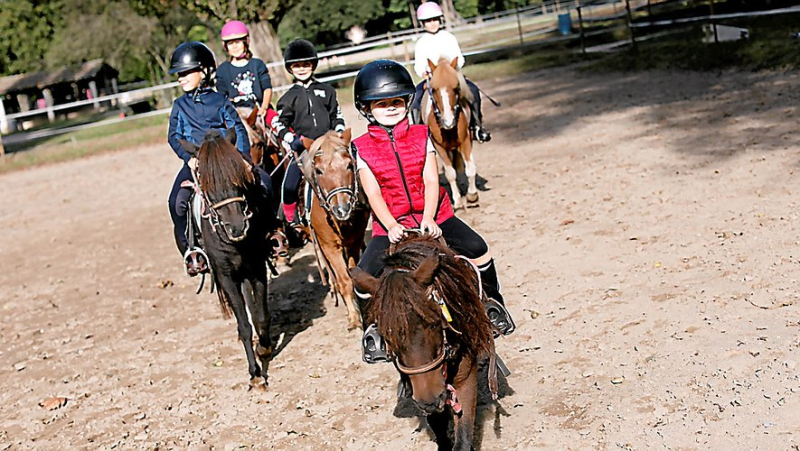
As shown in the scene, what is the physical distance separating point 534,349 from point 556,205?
4.32m

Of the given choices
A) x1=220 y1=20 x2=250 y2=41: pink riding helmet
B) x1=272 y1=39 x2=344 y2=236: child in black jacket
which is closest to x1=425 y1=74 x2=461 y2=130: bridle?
x1=272 y1=39 x2=344 y2=236: child in black jacket

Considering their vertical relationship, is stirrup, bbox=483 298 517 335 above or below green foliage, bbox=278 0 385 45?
below

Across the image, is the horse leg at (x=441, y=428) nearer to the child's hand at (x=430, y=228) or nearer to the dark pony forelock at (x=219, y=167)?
the child's hand at (x=430, y=228)

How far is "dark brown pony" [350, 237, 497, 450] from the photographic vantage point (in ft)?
12.2

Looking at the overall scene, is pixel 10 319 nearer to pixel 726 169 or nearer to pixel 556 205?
pixel 556 205

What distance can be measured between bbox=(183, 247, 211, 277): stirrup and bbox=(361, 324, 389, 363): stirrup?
3469 mm

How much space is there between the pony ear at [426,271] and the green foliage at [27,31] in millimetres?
74717

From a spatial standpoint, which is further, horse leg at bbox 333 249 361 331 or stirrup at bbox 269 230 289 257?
horse leg at bbox 333 249 361 331

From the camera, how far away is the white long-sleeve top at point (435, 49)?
1081cm

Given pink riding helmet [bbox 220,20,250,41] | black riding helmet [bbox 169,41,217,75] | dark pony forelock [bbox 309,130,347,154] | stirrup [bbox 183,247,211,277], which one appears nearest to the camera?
dark pony forelock [bbox 309,130,347,154]

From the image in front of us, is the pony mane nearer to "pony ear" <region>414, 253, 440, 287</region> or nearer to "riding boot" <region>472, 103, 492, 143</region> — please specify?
"pony ear" <region>414, 253, 440, 287</region>

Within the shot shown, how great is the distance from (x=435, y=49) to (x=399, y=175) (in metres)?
6.54

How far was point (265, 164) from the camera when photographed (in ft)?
32.6

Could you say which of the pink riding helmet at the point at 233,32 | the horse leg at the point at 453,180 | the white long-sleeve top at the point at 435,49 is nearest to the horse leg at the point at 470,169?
the horse leg at the point at 453,180
